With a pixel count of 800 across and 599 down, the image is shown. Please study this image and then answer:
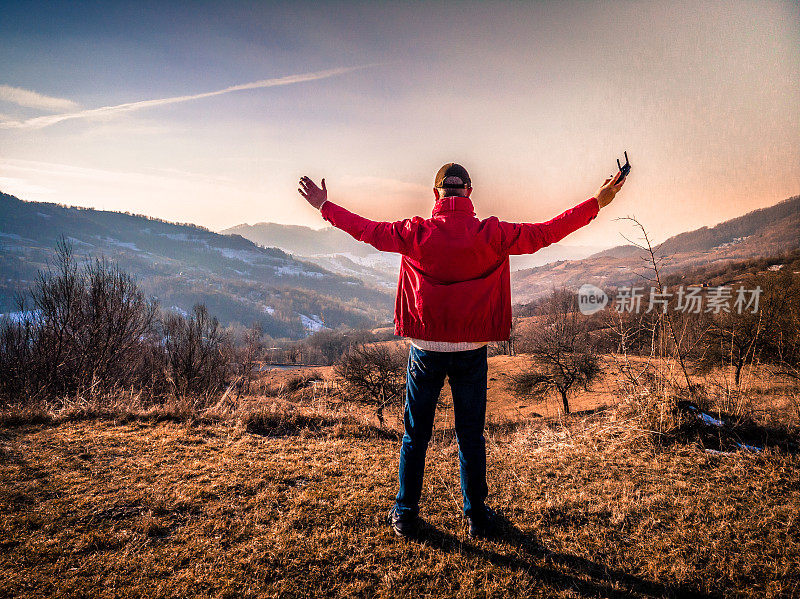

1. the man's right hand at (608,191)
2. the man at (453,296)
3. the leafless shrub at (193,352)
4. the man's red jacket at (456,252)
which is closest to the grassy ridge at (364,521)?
the man at (453,296)

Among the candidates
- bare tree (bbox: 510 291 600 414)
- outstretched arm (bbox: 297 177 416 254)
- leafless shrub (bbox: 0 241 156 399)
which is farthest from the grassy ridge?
bare tree (bbox: 510 291 600 414)

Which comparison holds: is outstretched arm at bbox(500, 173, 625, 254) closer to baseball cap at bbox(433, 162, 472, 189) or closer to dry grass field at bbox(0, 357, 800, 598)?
baseball cap at bbox(433, 162, 472, 189)

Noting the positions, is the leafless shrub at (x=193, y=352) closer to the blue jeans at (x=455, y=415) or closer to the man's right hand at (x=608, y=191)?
the blue jeans at (x=455, y=415)

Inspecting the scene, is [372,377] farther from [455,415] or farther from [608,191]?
[608,191]

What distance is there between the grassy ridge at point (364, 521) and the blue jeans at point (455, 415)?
1.01 feet

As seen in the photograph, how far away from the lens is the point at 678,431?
13.6 feet

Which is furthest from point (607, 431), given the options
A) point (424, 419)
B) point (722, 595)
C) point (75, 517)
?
point (75, 517)

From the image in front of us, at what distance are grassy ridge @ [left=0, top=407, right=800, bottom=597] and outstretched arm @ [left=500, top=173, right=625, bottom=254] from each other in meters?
2.14

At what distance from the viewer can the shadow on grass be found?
2.10m

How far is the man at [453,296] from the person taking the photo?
245 cm

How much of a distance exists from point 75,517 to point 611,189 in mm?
4661

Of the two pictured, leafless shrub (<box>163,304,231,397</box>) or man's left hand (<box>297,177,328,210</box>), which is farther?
leafless shrub (<box>163,304,231,397</box>)

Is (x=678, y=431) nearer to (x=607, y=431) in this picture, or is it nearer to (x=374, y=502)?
(x=607, y=431)

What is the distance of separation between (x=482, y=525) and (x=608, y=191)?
2.62m
